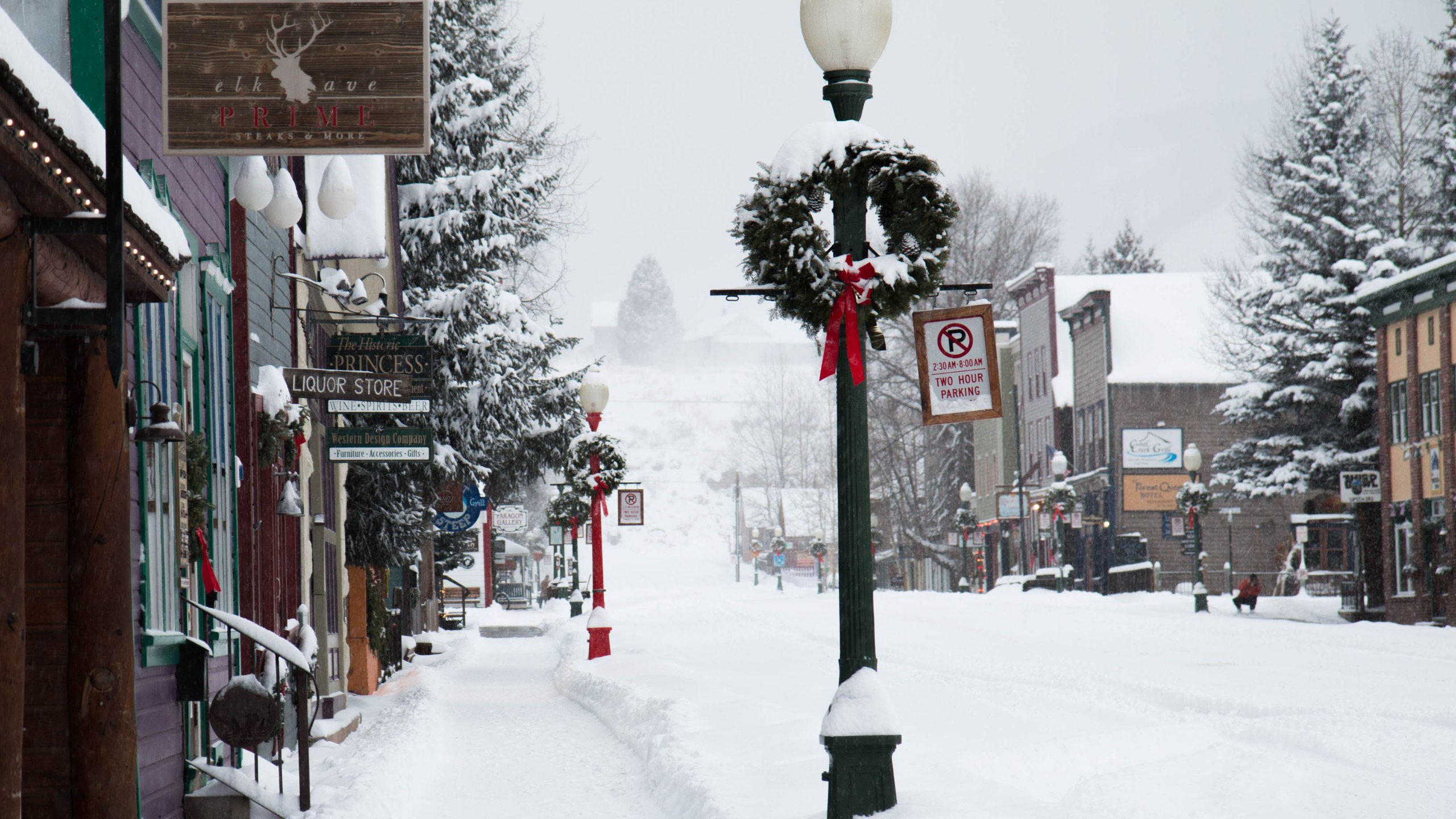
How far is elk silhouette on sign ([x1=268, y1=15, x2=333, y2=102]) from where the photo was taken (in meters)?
7.83

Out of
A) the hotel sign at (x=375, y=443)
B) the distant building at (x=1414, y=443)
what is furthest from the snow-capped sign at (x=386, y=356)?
the distant building at (x=1414, y=443)

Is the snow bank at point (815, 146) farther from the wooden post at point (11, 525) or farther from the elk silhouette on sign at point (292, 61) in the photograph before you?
the wooden post at point (11, 525)

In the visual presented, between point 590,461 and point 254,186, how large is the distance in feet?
52.9

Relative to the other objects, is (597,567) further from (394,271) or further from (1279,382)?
(1279,382)

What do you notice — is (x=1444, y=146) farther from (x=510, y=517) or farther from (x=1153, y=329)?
(x=510, y=517)

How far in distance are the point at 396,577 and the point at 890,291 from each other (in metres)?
23.8

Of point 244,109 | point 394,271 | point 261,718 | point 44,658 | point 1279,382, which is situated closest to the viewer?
point 44,658

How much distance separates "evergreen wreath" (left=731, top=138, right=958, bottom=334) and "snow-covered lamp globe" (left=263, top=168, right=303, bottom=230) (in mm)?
4972

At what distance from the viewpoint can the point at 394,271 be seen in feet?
78.9

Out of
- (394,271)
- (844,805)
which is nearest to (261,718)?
(844,805)

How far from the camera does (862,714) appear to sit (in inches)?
320

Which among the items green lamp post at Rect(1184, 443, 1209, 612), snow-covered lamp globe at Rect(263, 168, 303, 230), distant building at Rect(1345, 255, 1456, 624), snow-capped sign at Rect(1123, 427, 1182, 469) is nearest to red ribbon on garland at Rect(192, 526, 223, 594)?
snow-covered lamp globe at Rect(263, 168, 303, 230)

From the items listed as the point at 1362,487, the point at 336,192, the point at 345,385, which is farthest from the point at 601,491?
the point at 1362,487

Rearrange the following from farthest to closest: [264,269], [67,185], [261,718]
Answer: [264,269] → [261,718] → [67,185]
